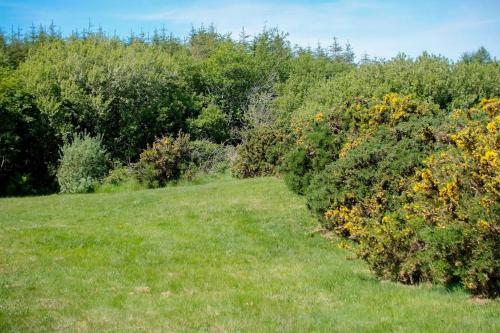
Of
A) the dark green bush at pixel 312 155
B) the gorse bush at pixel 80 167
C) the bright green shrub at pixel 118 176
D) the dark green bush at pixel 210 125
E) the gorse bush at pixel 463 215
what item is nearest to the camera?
the gorse bush at pixel 463 215

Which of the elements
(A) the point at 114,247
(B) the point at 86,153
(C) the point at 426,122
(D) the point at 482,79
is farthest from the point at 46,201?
(D) the point at 482,79

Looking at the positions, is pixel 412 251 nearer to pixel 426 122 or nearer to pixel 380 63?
pixel 426 122

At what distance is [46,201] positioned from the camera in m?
20.8

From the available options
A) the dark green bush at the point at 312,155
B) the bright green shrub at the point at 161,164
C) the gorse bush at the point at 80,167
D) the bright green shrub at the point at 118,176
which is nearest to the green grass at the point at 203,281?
the dark green bush at the point at 312,155

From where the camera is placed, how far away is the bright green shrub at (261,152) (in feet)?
79.7

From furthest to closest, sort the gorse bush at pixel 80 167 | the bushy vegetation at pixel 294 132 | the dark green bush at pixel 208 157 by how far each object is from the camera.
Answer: the dark green bush at pixel 208 157 → the gorse bush at pixel 80 167 → the bushy vegetation at pixel 294 132

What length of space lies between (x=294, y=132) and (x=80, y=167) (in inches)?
437

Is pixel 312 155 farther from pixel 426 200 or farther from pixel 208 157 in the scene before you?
pixel 208 157

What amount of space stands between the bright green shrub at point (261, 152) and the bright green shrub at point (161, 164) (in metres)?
3.02

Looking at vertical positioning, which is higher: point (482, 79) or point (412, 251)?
point (482, 79)

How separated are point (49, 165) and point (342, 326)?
24.8 meters

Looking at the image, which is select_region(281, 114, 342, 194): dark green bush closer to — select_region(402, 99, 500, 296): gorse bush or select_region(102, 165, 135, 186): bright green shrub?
select_region(402, 99, 500, 296): gorse bush

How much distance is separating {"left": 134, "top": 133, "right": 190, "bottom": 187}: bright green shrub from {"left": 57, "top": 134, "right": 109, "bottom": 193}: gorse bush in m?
2.03

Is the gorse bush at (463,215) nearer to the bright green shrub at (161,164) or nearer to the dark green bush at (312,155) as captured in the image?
the dark green bush at (312,155)
